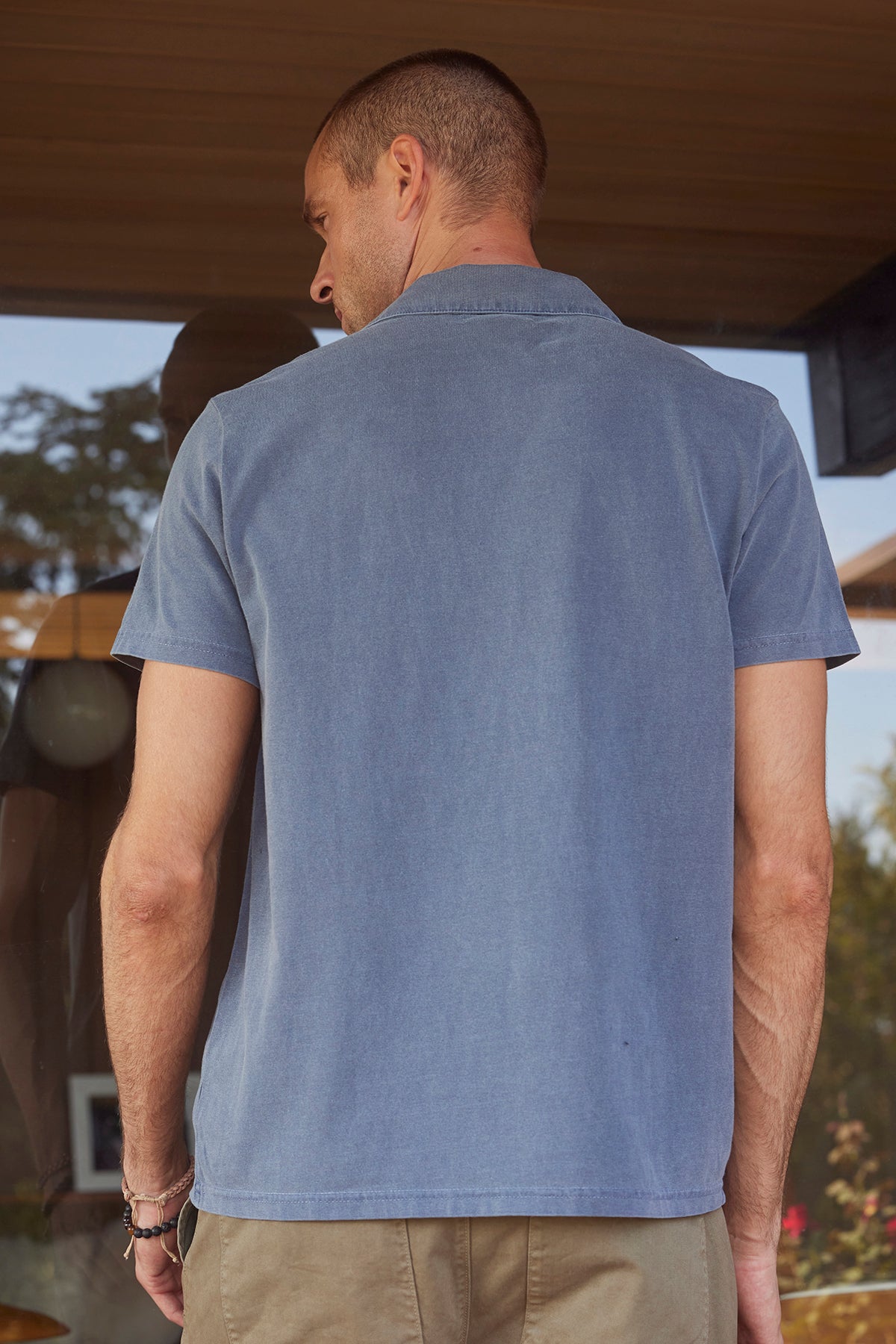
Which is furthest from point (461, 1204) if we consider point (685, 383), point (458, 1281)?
point (685, 383)

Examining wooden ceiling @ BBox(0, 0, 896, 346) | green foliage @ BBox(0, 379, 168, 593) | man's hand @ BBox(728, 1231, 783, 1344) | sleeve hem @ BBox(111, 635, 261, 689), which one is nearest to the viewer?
sleeve hem @ BBox(111, 635, 261, 689)

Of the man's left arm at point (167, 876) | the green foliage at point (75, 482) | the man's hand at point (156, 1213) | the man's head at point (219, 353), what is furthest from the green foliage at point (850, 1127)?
the man's left arm at point (167, 876)

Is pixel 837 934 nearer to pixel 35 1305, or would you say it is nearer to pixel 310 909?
pixel 35 1305

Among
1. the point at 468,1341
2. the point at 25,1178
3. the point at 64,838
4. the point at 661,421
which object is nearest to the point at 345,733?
the point at 661,421

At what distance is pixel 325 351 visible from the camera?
1.16 m

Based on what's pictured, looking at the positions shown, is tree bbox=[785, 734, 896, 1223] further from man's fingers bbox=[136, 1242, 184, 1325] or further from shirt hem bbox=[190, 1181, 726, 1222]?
shirt hem bbox=[190, 1181, 726, 1222]

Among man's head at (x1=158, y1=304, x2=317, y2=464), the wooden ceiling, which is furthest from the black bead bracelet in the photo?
the wooden ceiling

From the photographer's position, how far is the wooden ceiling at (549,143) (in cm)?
217

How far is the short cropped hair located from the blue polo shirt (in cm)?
20

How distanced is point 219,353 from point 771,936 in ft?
5.43

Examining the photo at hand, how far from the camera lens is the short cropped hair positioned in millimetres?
1284

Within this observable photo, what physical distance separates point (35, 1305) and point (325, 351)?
1.83 m

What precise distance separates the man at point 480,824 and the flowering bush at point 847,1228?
1.71m

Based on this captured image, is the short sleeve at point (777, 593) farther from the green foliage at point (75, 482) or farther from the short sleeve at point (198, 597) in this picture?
the green foliage at point (75, 482)
